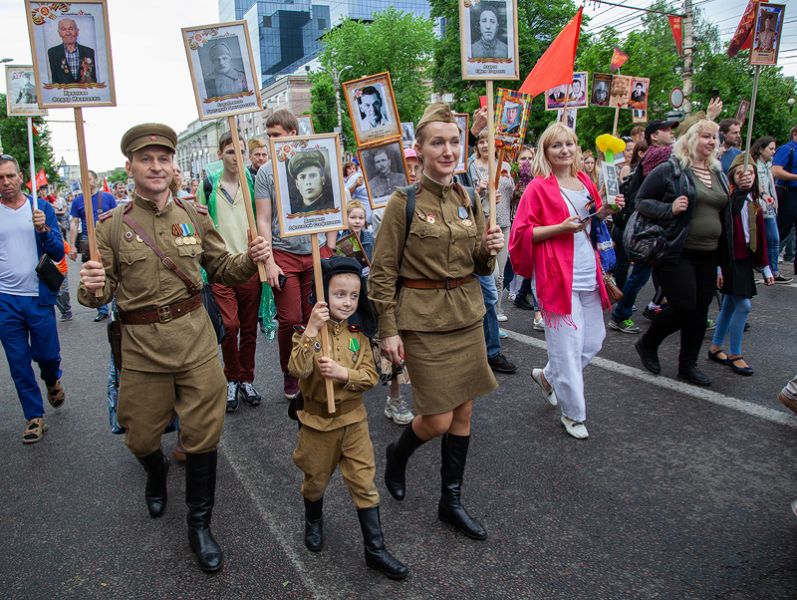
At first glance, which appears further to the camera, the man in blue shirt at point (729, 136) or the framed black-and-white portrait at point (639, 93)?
the framed black-and-white portrait at point (639, 93)

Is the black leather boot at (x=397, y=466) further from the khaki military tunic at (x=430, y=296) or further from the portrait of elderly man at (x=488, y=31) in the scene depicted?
the portrait of elderly man at (x=488, y=31)

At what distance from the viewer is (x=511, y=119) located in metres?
6.22

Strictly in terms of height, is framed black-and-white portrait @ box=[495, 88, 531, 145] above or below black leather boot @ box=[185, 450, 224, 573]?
above

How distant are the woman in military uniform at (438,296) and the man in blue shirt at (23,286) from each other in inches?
121

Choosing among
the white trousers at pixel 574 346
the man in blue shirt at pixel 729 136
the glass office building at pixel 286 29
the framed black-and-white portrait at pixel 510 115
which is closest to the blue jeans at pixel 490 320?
the white trousers at pixel 574 346

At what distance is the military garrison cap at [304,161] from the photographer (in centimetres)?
311

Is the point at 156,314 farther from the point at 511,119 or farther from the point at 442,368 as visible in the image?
the point at 511,119

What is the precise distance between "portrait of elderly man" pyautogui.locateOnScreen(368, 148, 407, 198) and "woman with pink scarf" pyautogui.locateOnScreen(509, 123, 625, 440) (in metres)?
0.90

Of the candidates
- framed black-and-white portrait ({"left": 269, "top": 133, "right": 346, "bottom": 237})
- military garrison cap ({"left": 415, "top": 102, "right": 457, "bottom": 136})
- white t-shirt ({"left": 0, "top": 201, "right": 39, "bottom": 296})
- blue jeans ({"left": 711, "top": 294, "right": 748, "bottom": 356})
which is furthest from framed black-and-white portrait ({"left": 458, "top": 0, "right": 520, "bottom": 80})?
white t-shirt ({"left": 0, "top": 201, "right": 39, "bottom": 296})

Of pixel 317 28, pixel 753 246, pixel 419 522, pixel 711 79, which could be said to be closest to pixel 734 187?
pixel 753 246

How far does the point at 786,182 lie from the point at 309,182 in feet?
30.1

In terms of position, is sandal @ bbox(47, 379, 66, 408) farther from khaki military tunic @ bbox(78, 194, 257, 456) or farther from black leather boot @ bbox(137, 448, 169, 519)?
khaki military tunic @ bbox(78, 194, 257, 456)

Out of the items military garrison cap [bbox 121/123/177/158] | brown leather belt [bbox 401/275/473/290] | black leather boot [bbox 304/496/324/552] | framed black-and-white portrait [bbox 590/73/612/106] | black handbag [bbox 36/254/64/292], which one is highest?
framed black-and-white portrait [bbox 590/73/612/106]

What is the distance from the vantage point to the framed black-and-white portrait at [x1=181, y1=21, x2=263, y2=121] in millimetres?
3256
